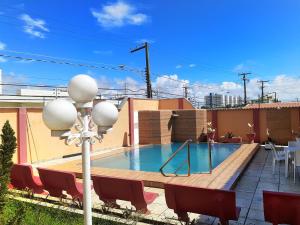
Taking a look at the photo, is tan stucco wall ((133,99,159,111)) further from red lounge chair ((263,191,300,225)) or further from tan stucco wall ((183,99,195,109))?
red lounge chair ((263,191,300,225))

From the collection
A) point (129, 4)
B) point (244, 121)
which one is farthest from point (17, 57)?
point (244, 121)

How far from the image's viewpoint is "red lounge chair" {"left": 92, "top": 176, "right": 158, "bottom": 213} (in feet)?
15.4

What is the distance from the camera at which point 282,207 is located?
11.8 ft

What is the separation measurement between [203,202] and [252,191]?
3.21 meters

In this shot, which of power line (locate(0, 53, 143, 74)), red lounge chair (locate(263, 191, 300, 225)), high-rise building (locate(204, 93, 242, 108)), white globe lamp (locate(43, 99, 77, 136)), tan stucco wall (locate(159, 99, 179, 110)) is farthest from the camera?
high-rise building (locate(204, 93, 242, 108))

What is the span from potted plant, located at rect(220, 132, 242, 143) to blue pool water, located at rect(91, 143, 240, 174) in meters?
1.09

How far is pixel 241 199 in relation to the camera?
6078 millimetres

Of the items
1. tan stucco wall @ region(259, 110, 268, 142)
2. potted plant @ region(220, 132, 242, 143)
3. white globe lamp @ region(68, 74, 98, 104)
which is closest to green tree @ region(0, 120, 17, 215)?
white globe lamp @ region(68, 74, 98, 104)

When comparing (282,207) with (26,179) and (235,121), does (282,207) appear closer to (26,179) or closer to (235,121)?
(26,179)

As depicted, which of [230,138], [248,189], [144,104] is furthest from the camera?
[144,104]

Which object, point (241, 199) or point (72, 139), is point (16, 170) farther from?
point (241, 199)

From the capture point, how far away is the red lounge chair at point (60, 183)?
210 inches

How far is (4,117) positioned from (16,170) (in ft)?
17.7

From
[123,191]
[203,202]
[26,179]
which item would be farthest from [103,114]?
[26,179]
